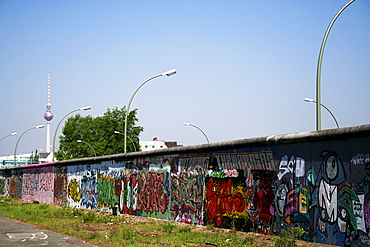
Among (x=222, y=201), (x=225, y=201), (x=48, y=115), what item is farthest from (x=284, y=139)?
(x=48, y=115)

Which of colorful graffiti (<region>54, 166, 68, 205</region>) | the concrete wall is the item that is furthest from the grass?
colorful graffiti (<region>54, 166, 68, 205</region>)

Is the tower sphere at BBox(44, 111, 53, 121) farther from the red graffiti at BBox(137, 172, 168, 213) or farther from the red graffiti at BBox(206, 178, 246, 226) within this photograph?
A: the red graffiti at BBox(206, 178, 246, 226)

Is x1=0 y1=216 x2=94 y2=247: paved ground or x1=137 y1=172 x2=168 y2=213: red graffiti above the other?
x1=137 y1=172 x2=168 y2=213: red graffiti

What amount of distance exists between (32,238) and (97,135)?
76964mm

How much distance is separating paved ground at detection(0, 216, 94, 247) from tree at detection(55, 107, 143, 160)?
54.1 m

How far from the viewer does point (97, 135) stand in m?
90.2

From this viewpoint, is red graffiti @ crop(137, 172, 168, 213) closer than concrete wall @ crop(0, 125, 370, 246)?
No

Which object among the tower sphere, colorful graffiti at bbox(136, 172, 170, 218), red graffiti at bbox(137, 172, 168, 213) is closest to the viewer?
colorful graffiti at bbox(136, 172, 170, 218)

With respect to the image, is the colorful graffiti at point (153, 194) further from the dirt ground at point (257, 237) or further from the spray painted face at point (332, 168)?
the spray painted face at point (332, 168)

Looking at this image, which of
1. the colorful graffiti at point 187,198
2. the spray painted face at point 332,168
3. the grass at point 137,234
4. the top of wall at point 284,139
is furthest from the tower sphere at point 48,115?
the spray painted face at point 332,168

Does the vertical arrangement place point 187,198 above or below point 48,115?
below

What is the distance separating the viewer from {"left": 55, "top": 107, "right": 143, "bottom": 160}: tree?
7756 centimetres

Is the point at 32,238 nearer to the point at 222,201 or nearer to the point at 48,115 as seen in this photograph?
the point at 222,201

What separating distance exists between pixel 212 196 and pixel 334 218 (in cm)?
549
